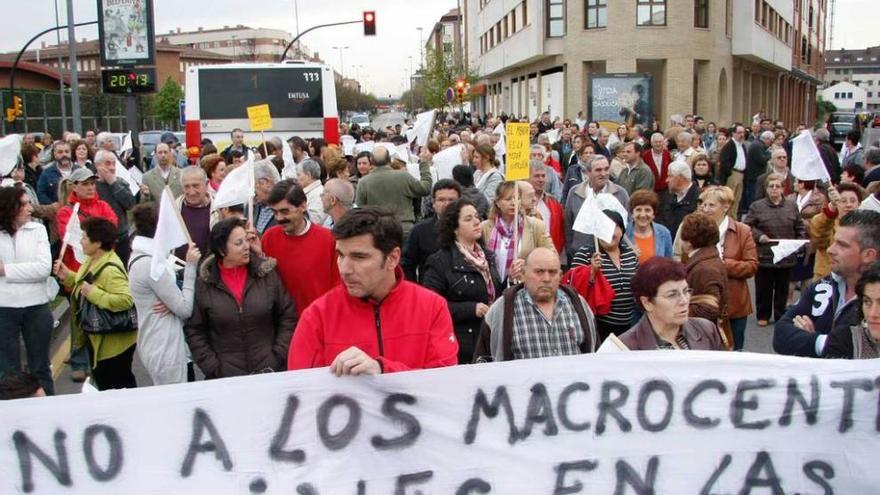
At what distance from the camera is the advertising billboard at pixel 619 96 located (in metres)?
25.3

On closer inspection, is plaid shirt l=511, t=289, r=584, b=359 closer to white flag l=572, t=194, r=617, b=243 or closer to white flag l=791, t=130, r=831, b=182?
white flag l=572, t=194, r=617, b=243

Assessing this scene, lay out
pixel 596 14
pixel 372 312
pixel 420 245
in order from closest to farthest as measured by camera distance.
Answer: pixel 372 312 < pixel 420 245 < pixel 596 14

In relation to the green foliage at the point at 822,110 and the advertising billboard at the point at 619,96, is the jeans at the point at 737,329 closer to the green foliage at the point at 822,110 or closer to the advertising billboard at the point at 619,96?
the advertising billboard at the point at 619,96

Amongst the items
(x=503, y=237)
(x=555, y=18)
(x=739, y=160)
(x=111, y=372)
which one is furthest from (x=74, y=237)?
(x=555, y=18)

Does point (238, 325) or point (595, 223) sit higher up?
point (595, 223)

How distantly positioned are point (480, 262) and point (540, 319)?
116 cm

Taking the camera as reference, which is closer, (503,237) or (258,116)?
(503,237)

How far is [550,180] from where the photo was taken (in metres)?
11.5

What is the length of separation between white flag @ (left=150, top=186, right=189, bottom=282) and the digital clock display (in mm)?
13991

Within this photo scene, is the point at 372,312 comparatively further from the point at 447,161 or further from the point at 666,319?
the point at 447,161

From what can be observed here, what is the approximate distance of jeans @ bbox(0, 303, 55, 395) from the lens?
6324 millimetres

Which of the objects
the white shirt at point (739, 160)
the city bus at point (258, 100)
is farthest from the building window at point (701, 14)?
the white shirt at point (739, 160)

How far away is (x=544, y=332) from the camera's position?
4.75 m

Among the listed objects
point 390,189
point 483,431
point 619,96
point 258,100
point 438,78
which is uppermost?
point 438,78
